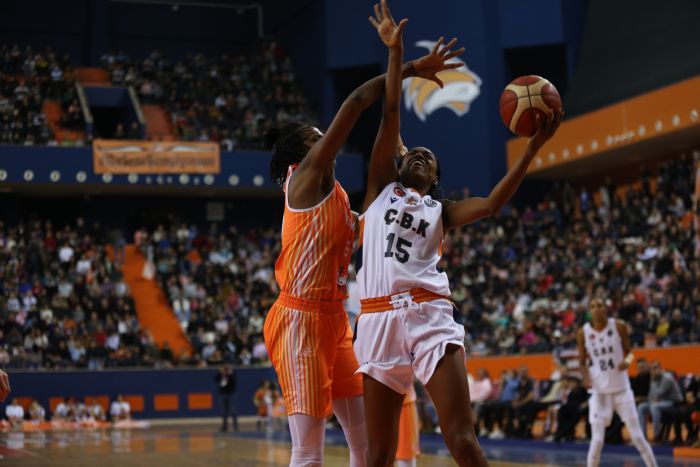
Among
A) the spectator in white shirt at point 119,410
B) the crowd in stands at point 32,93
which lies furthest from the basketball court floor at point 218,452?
the crowd in stands at point 32,93

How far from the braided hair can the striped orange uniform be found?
14 centimetres

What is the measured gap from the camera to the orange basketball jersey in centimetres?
552

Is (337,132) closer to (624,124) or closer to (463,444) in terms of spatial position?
(463,444)

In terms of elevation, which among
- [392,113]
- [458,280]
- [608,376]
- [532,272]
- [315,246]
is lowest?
[608,376]

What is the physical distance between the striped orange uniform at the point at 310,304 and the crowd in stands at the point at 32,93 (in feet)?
95.3

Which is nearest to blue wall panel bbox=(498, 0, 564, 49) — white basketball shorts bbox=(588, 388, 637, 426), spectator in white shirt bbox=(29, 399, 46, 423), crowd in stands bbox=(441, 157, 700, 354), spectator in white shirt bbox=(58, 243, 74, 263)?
crowd in stands bbox=(441, 157, 700, 354)

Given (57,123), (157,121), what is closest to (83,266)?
(57,123)

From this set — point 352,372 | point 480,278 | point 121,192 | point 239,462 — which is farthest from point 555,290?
point 352,372

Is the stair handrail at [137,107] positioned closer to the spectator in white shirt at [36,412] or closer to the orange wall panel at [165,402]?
the orange wall panel at [165,402]

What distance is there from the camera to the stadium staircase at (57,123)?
3450 cm

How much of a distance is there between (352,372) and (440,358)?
1.69ft

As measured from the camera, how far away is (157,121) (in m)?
36.9

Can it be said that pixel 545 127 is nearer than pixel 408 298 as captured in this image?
Yes

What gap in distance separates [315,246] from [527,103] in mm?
1385
